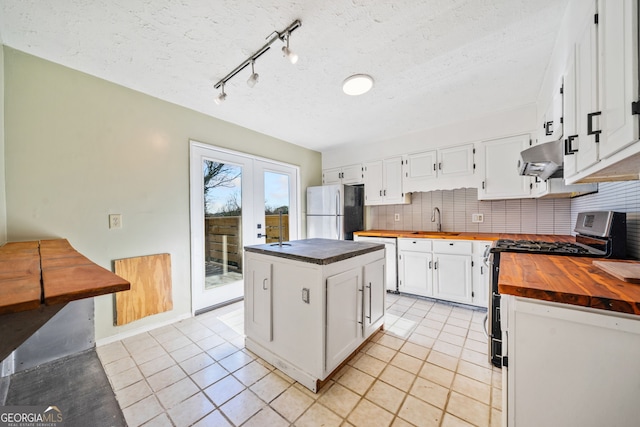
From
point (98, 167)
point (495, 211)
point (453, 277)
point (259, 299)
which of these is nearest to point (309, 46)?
point (259, 299)

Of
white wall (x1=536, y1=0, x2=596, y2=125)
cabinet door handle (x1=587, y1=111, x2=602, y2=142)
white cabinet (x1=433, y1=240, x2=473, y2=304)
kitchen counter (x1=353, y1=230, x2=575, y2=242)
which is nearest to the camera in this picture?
cabinet door handle (x1=587, y1=111, x2=602, y2=142)

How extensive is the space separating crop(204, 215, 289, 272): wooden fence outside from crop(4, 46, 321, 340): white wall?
28 centimetres

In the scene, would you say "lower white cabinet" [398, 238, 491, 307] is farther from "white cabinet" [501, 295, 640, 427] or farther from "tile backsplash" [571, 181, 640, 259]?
"white cabinet" [501, 295, 640, 427]

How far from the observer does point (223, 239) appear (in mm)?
3119

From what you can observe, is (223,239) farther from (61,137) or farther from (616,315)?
(616,315)

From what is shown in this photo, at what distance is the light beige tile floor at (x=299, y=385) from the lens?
1.38 meters

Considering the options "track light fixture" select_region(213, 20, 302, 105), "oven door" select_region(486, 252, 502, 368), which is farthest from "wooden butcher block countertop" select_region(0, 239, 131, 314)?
"oven door" select_region(486, 252, 502, 368)

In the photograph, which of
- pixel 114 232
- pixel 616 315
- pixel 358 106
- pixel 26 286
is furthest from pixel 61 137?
pixel 616 315

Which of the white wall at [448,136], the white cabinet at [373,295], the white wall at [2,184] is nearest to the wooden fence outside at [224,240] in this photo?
the white cabinet at [373,295]

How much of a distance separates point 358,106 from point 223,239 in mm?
2416

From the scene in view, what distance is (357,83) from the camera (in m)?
2.14

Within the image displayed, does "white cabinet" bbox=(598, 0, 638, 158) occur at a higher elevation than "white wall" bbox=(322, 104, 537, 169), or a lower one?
lower

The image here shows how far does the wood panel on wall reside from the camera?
2.22 metres

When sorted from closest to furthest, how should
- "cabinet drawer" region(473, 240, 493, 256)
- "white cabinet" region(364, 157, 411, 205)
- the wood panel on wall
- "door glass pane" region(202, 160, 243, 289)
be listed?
the wood panel on wall
"cabinet drawer" region(473, 240, 493, 256)
"door glass pane" region(202, 160, 243, 289)
"white cabinet" region(364, 157, 411, 205)
